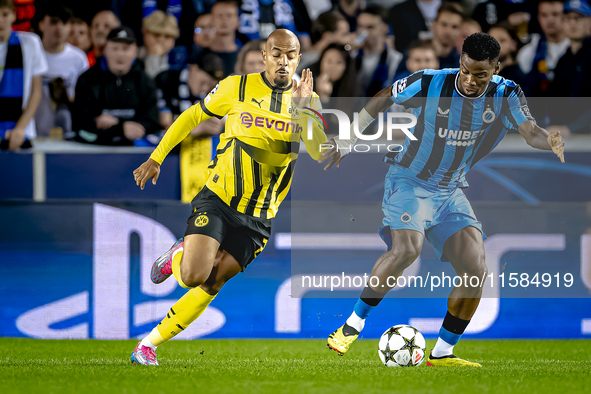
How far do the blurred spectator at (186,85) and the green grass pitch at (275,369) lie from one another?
2120 millimetres

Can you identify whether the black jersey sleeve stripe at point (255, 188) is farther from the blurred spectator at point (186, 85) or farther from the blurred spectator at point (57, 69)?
the blurred spectator at point (57, 69)

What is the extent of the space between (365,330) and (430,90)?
6.84 feet

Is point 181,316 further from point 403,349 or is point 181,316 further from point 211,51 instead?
point 211,51

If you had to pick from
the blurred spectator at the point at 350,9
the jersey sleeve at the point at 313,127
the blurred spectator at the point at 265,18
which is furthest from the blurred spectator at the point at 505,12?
the jersey sleeve at the point at 313,127

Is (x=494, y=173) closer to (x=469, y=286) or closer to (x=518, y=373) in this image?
(x=469, y=286)

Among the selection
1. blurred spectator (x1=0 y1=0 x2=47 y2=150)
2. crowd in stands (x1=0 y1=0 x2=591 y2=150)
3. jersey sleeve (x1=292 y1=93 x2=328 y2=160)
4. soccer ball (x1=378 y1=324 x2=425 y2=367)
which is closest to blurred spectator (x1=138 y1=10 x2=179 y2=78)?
crowd in stands (x1=0 y1=0 x2=591 y2=150)

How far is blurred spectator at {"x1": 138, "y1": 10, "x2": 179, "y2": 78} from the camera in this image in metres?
6.37

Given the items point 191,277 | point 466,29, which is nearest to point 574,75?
point 466,29

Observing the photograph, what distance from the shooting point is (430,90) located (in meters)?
4.63

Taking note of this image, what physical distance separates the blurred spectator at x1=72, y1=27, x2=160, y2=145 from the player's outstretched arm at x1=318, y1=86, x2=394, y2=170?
1740mm

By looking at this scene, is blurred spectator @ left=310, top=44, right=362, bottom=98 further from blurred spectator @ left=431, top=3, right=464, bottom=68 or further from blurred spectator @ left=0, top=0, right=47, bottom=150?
blurred spectator @ left=0, top=0, right=47, bottom=150

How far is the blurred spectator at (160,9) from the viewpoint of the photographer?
6.64 m

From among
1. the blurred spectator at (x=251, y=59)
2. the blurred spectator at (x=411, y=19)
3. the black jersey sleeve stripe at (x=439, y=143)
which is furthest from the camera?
the blurred spectator at (x=411, y=19)

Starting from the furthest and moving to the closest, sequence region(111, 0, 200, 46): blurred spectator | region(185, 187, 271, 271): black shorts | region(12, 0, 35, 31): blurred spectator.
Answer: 1. region(111, 0, 200, 46): blurred spectator
2. region(12, 0, 35, 31): blurred spectator
3. region(185, 187, 271, 271): black shorts
